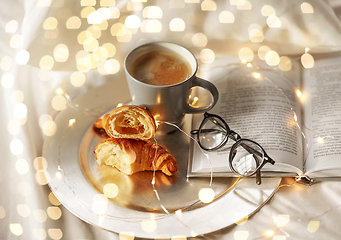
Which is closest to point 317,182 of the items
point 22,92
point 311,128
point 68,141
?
point 311,128

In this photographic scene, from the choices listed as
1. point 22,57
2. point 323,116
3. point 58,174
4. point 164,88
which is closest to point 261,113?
point 323,116

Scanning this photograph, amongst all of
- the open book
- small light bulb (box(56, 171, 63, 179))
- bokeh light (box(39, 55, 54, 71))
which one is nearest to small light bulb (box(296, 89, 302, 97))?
the open book

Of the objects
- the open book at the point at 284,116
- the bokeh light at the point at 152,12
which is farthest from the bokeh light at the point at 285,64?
the bokeh light at the point at 152,12

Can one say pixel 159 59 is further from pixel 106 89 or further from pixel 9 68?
pixel 9 68

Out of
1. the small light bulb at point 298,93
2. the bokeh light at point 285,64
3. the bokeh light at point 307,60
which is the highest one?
the bokeh light at point 285,64

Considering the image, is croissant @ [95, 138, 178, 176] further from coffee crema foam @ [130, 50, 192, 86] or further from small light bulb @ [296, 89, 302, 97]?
small light bulb @ [296, 89, 302, 97]

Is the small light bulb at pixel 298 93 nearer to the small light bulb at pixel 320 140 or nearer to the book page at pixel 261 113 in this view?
the book page at pixel 261 113
